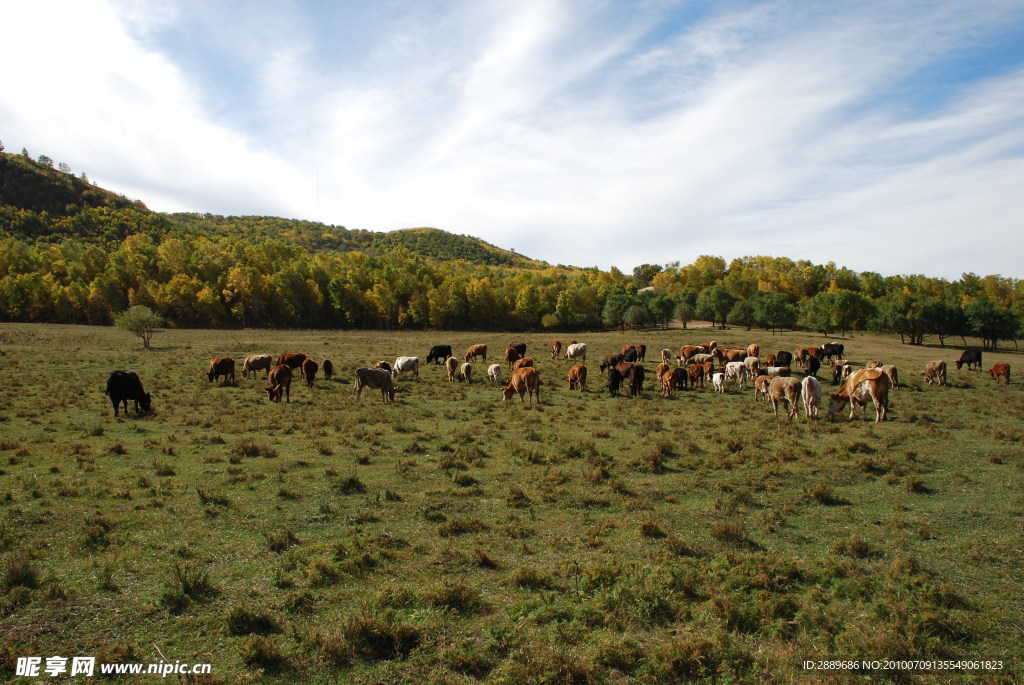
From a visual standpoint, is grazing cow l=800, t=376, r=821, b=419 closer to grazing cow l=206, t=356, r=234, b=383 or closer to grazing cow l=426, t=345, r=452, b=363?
grazing cow l=426, t=345, r=452, b=363

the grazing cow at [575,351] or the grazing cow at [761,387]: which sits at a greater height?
the grazing cow at [575,351]

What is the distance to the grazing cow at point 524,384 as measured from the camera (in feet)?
74.8

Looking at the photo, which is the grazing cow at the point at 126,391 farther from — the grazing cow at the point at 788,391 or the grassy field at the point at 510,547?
the grazing cow at the point at 788,391

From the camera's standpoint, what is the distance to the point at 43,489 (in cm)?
1070

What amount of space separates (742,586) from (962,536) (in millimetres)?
4964

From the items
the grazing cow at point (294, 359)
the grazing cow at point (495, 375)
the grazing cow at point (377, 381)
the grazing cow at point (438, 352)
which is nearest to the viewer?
the grazing cow at point (377, 381)

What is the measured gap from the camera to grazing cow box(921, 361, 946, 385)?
2900 cm

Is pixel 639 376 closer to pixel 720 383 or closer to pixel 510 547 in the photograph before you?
pixel 720 383

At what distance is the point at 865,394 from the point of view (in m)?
18.8

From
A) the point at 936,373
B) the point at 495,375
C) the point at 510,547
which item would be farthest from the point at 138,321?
the point at 936,373

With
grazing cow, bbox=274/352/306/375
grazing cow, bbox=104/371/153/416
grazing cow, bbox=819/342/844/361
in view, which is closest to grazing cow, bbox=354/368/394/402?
grazing cow, bbox=274/352/306/375

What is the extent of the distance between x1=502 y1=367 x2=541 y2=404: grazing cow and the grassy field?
504 centimetres

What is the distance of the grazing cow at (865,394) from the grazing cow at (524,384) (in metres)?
11.8

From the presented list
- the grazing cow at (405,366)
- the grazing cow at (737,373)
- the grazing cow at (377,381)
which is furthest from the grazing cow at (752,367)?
the grazing cow at (377,381)
